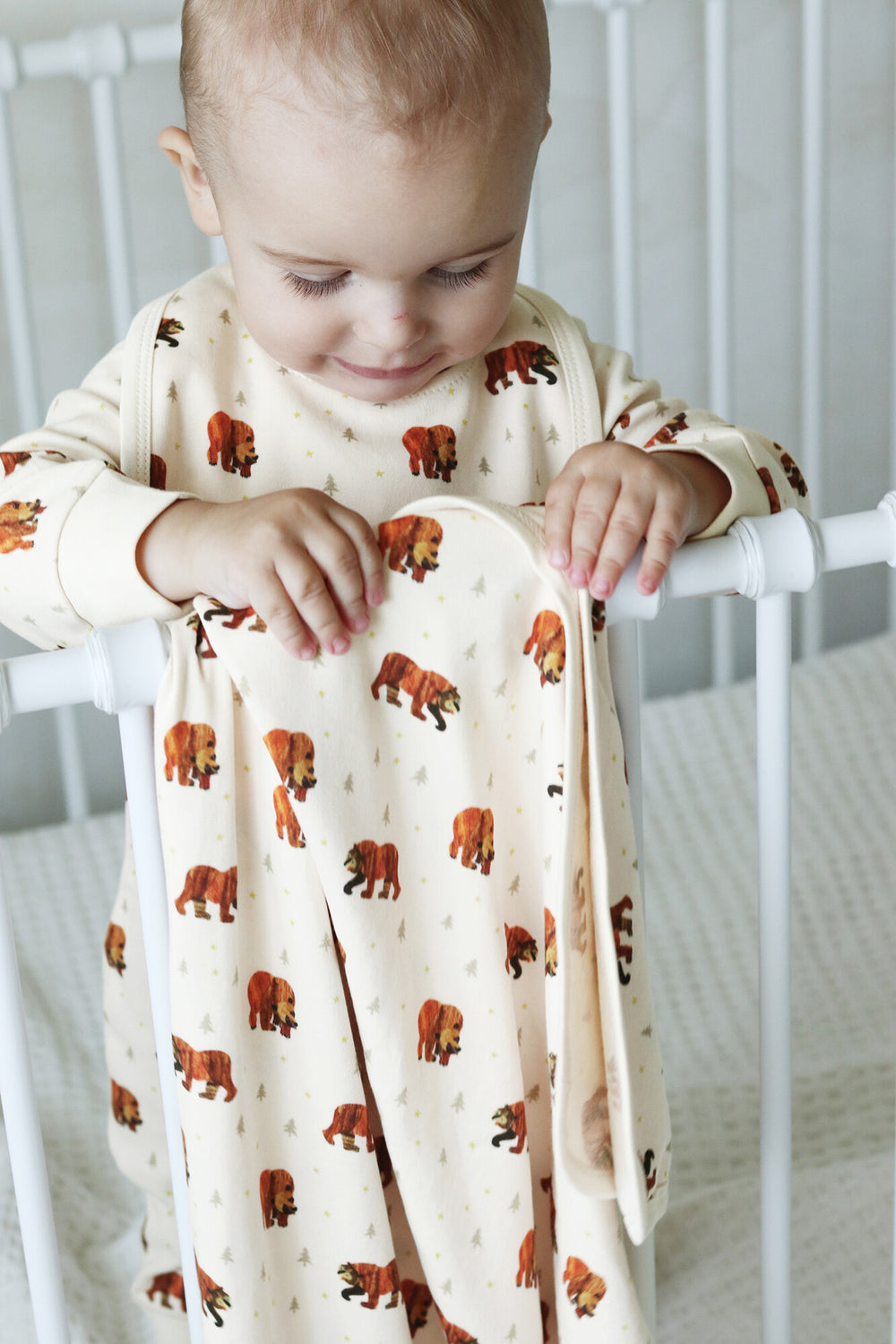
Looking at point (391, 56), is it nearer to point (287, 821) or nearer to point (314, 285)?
point (314, 285)

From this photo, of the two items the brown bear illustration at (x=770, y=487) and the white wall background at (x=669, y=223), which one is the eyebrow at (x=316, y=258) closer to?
the brown bear illustration at (x=770, y=487)

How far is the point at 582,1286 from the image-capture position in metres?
0.57

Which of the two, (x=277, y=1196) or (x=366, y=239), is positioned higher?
(x=366, y=239)

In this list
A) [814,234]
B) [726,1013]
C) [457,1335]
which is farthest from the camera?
[814,234]

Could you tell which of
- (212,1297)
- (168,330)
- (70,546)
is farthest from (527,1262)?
(168,330)

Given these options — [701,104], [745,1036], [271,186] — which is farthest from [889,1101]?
[701,104]

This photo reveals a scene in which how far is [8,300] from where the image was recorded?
114cm

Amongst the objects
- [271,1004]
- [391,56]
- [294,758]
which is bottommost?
[271,1004]

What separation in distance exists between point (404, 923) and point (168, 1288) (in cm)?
40

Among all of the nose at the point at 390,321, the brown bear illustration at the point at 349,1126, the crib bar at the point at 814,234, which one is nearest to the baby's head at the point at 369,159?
the nose at the point at 390,321

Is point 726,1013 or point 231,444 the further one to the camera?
point 726,1013

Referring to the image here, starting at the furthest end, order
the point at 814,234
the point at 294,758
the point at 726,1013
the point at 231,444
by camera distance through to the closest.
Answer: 1. the point at 814,234
2. the point at 726,1013
3. the point at 231,444
4. the point at 294,758

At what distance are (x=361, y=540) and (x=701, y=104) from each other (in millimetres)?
960

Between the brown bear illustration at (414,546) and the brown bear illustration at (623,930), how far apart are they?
5.8 inches
